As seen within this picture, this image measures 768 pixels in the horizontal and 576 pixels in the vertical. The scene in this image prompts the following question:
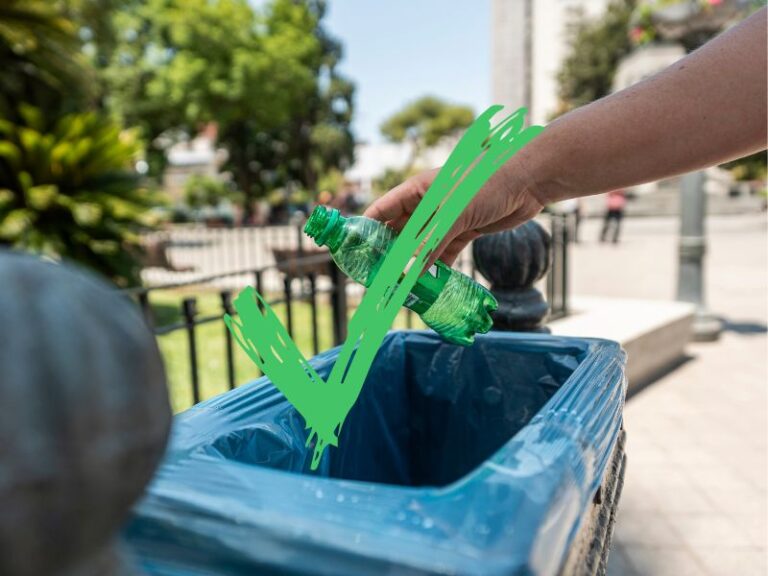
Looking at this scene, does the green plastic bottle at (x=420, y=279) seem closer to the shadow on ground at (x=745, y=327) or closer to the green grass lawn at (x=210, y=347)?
the green grass lawn at (x=210, y=347)

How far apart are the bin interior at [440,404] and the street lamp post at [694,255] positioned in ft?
15.0

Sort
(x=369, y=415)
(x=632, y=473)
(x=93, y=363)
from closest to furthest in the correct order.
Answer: (x=93, y=363)
(x=369, y=415)
(x=632, y=473)

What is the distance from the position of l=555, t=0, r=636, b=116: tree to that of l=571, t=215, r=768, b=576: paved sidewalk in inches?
1177

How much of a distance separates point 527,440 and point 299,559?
0.33 m

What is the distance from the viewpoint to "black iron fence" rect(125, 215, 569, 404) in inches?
108

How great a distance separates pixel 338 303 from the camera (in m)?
3.76

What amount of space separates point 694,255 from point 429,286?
505 cm

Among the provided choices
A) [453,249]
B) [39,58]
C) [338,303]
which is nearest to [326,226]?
[453,249]

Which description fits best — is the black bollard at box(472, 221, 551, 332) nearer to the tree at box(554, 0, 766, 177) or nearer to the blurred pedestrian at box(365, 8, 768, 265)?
the blurred pedestrian at box(365, 8, 768, 265)

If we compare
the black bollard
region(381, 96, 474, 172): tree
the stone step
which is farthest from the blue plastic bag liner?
region(381, 96, 474, 172): tree

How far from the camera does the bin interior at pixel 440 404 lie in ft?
4.41

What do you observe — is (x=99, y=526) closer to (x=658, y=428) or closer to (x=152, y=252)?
(x=658, y=428)

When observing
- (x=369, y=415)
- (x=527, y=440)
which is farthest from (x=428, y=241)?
(x=369, y=415)

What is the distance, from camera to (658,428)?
3.60 meters
